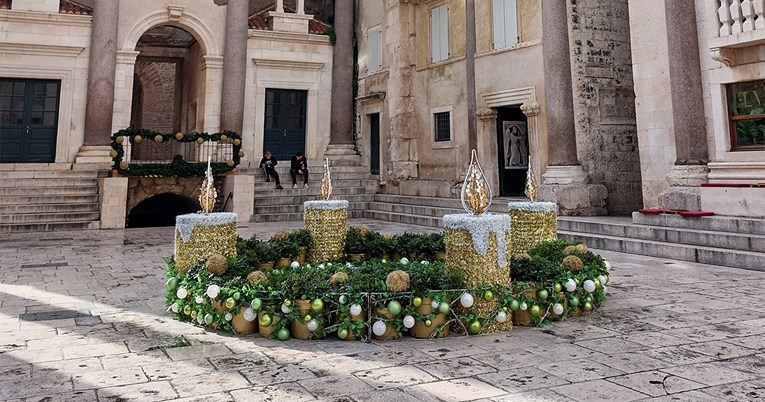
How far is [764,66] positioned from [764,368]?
762 centimetres

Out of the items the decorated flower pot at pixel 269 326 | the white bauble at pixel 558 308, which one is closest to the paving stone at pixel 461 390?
the decorated flower pot at pixel 269 326

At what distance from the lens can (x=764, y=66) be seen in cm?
884

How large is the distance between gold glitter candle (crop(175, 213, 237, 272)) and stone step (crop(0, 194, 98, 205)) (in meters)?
10.5

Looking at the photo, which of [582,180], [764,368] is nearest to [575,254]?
[764,368]

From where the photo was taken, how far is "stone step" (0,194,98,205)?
44.0 feet

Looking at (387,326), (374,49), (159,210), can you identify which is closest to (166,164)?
(159,210)

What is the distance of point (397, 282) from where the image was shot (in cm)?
433

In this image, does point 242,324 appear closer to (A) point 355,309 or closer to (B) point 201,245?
(A) point 355,309

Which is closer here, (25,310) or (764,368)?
(764,368)

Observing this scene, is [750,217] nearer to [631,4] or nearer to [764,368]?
[631,4]

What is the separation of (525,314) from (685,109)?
756 centimetres

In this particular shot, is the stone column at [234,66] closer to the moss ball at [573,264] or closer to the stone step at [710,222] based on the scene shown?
the stone step at [710,222]

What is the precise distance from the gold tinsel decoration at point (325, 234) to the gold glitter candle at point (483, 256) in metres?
2.82

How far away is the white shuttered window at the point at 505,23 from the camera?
14.5 metres
